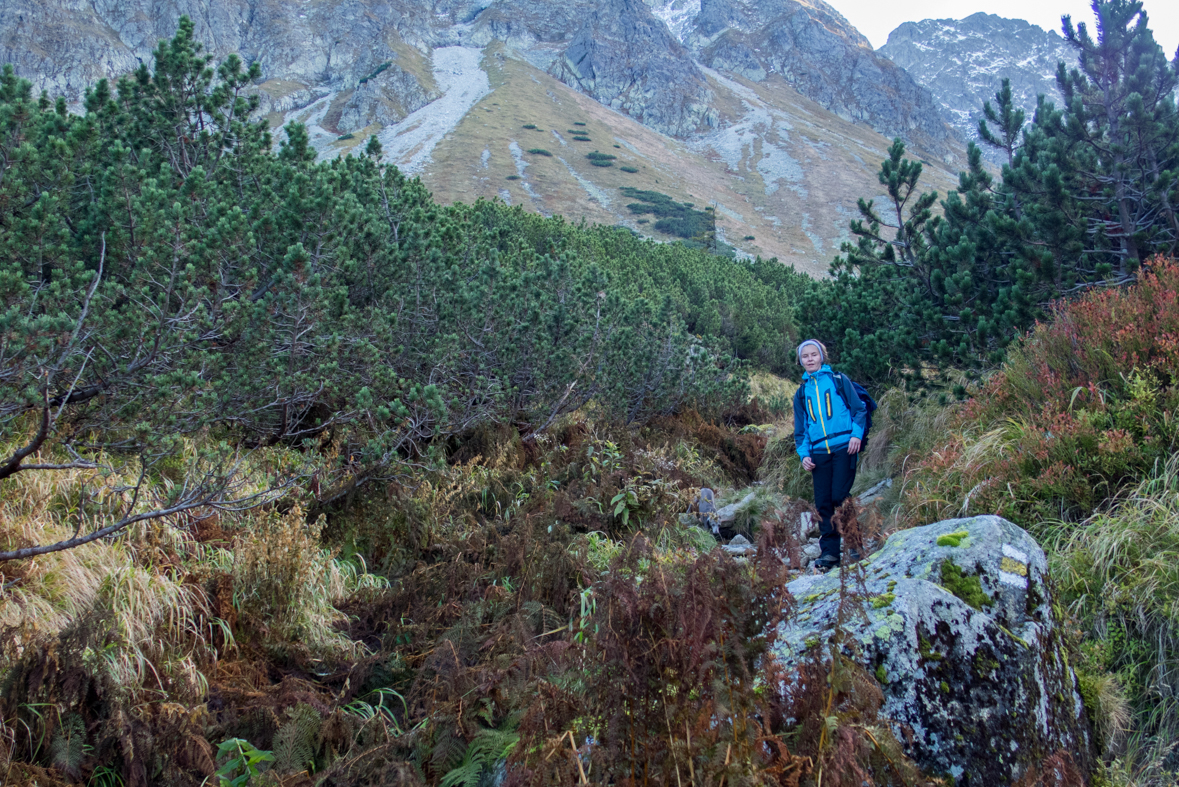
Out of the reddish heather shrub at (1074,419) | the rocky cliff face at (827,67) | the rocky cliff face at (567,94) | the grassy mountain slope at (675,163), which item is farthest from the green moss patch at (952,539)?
the rocky cliff face at (827,67)

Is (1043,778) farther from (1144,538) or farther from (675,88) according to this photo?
(675,88)

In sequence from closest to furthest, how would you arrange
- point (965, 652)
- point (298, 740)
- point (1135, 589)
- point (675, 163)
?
point (965, 652) < point (298, 740) < point (1135, 589) < point (675, 163)

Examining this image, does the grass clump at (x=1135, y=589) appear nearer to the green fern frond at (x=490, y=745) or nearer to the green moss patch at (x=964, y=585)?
the green moss patch at (x=964, y=585)

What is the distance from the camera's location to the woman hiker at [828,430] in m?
4.58

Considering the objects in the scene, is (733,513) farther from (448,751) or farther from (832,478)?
(448,751)

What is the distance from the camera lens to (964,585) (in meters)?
2.32

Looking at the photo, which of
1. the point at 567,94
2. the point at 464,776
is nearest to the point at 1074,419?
the point at 464,776

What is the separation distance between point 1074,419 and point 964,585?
227 cm

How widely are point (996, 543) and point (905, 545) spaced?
322 millimetres

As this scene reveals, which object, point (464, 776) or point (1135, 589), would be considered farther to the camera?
point (1135, 589)

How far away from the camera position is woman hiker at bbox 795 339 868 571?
4578 millimetres

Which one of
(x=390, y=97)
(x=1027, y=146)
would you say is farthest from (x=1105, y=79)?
(x=390, y=97)

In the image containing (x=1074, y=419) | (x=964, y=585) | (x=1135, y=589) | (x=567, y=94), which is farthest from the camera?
(x=567, y=94)

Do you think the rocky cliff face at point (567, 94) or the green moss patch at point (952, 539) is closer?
the green moss patch at point (952, 539)
